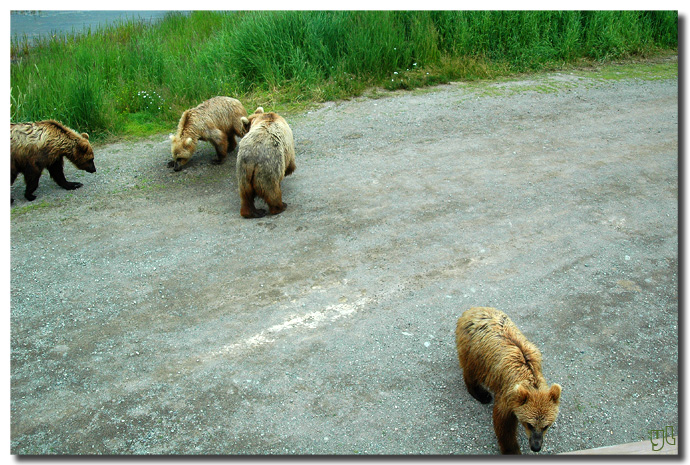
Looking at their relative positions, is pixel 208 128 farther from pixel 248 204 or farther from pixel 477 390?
pixel 477 390

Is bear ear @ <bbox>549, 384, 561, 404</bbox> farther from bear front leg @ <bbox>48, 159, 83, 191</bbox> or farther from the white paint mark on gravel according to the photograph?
bear front leg @ <bbox>48, 159, 83, 191</bbox>

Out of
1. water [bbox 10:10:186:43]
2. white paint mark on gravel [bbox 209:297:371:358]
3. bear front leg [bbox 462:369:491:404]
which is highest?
water [bbox 10:10:186:43]

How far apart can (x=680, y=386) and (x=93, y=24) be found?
1559cm

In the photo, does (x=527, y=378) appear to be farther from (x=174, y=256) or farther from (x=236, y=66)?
(x=236, y=66)

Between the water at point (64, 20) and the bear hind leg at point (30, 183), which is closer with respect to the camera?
the bear hind leg at point (30, 183)

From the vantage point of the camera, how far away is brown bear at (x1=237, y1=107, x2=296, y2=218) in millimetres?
7363

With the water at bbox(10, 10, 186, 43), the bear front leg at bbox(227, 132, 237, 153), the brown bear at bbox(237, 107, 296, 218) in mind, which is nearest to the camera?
the brown bear at bbox(237, 107, 296, 218)

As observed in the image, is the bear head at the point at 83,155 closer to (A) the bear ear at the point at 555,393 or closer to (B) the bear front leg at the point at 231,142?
(B) the bear front leg at the point at 231,142

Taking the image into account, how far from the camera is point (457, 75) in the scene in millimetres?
12328

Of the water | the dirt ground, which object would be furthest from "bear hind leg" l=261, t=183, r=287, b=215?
the water

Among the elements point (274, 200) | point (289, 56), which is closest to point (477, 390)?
point (274, 200)

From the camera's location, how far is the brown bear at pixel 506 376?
3.94 m

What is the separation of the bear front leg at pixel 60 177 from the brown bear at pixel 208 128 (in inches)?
57.2

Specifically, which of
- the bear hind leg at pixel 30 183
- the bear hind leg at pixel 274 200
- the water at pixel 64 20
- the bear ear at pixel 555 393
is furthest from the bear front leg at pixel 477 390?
the water at pixel 64 20
